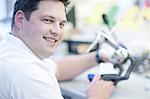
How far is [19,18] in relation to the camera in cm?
116

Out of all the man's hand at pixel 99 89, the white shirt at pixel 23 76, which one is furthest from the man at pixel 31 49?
the man's hand at pixel 99 89

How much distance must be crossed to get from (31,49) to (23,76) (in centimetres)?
13

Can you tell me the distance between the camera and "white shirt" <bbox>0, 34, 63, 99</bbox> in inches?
41.7

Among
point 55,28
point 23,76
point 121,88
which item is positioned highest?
point 55,28

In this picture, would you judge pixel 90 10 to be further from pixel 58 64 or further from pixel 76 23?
pixel 58 64

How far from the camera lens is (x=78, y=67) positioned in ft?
5.36

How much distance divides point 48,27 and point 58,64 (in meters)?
0.51

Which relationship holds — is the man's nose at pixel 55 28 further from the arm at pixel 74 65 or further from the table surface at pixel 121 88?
the arm at pixel 74 65

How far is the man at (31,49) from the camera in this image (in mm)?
1064

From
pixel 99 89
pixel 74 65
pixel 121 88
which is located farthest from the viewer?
pixel 74 65

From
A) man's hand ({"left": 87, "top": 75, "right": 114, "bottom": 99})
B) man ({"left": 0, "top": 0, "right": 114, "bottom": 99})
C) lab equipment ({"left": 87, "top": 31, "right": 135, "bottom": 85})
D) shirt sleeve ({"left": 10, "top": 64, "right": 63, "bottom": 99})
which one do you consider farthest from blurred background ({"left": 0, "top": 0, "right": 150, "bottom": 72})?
Answer: shirt sleeve ({"left": 10, "top": 64, "right": 63, "bottom": 99})

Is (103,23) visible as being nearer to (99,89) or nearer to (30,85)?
(99,89)

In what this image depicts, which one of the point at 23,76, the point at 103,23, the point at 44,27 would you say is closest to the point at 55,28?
the point at 44,27

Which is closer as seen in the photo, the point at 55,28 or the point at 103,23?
the point at 55,28
